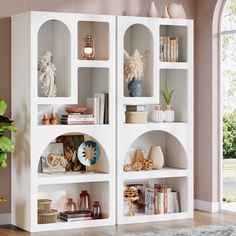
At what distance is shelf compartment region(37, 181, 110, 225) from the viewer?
21.8 feet

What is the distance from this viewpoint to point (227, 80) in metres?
7.32

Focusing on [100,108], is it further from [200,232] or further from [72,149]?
[200,232]

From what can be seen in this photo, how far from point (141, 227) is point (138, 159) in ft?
2.48

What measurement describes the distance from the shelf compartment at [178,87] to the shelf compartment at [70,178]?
3.51ft

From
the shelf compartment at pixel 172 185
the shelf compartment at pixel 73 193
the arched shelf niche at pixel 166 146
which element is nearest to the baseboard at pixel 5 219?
the shelf compartment at pixel 73 193

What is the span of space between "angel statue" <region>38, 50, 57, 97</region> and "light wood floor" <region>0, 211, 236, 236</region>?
1261 mm

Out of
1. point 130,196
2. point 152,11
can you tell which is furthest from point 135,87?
point 130,196

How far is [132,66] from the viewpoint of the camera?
6699 mm

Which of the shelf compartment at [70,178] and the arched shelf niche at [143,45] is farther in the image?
the arched shelf niche at [143,45]

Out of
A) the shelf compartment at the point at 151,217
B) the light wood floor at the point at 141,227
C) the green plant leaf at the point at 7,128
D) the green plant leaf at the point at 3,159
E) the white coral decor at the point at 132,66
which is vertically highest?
the white coral decor at the point at 132,66

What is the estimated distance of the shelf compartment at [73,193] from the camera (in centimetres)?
664

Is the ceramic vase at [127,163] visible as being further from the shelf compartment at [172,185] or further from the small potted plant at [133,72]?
the small potted plant at [133,72]

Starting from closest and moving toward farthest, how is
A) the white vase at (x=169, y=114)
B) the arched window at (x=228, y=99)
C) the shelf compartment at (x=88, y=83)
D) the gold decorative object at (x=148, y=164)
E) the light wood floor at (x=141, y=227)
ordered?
the light wood floor at (x=141, y=227) → the shelf compartment at (x=88, y=83) → the gold decorative object at (x=148, y=164) → the white vase at (x=169, y=114) → the arched window at (x=228, y=99)

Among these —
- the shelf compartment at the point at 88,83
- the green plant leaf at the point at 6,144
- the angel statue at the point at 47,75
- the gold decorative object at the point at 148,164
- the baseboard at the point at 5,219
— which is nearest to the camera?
the green plant leaf at the point at 6,144
